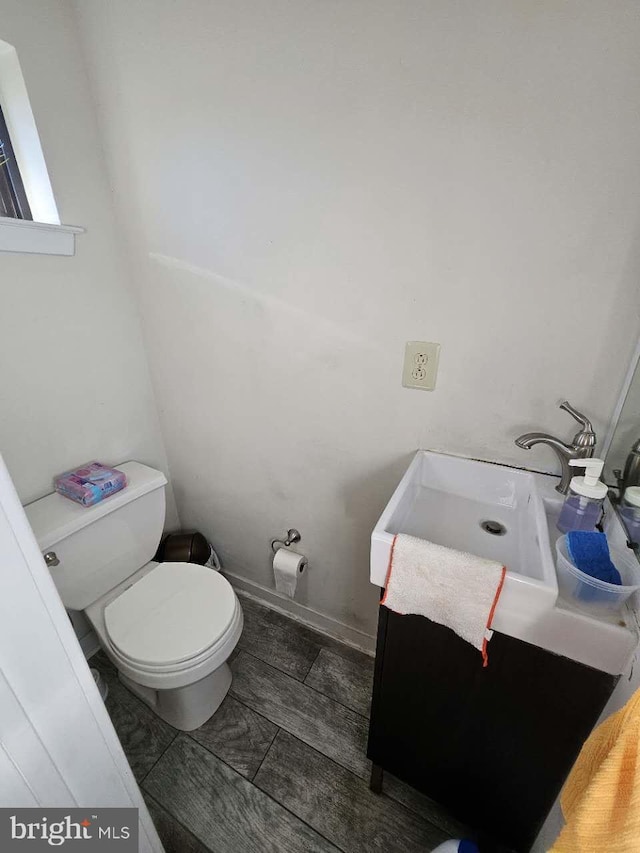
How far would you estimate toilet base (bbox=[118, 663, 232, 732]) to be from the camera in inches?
47.7

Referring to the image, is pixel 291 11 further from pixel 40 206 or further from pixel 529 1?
pixel 40 206

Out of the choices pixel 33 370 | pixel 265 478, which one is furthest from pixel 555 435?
pixel 33 370

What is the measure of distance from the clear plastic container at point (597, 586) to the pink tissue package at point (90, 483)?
133cm

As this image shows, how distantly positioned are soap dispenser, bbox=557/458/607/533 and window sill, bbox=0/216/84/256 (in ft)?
Answer: 5.23

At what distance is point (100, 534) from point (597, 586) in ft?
4.52

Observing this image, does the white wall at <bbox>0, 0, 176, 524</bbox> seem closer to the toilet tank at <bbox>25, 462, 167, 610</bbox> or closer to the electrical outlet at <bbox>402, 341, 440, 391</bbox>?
the toilet tank at <bbox>25, 462, 167, 610</bbox>

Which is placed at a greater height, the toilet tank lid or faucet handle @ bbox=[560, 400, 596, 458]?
faucet handle @ bbox=[560, 400, 596, 458]

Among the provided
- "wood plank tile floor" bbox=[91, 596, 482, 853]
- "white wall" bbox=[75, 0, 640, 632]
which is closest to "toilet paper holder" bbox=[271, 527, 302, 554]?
"white wall" bbox=[75, 0, 640, 632]

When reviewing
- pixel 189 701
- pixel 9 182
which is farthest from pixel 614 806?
pixel 9 182

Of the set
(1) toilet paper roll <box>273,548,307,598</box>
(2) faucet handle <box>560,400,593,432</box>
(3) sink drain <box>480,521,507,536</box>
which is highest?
(2) faucet handle <box>560,400,593,432</box>

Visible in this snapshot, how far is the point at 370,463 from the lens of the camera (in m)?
1.22

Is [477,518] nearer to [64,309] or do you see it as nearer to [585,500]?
[585,500]

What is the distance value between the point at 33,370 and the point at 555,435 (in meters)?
1.59

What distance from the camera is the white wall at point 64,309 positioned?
1.06m
